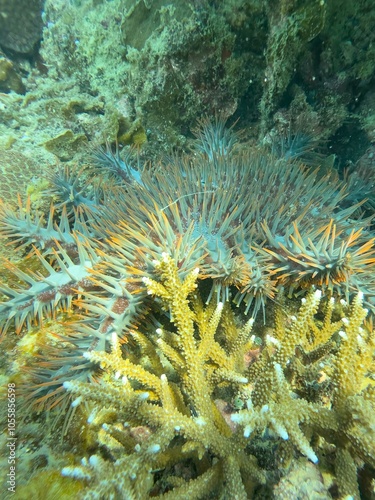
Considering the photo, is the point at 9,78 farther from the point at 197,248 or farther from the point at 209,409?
the point at 209,409

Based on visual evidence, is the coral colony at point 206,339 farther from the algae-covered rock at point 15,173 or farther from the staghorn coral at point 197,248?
the algae-covered rock at point 15,173

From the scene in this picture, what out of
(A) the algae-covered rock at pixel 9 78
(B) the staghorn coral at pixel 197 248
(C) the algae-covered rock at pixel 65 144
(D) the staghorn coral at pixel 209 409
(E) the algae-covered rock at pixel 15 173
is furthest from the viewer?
(A) the algae-covered rock at pixel 9 78

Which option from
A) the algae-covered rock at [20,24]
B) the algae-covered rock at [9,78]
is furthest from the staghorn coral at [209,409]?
the algae-covered rock at [20,24]

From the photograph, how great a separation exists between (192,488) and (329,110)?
5189 millimetres

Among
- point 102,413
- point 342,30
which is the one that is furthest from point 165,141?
point 102,413

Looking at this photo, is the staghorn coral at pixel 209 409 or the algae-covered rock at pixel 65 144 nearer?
the staghorn coral at pixel 209 409

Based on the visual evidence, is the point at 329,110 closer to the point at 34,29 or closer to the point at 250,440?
the point at 250,440

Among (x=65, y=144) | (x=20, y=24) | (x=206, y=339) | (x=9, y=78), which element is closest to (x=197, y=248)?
(x=206, y=339)

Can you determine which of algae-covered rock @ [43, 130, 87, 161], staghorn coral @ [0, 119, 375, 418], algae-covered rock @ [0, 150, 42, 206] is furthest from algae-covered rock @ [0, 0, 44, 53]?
staghorn coral @ [0, 119, 375, 418]

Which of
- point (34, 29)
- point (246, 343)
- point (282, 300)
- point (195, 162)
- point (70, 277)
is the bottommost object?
point (246, 343)

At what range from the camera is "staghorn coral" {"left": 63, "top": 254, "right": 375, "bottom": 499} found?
164 cm

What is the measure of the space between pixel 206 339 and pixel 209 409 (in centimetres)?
47

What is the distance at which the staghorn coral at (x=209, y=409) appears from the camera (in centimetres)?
164

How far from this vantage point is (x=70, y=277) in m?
2.42
